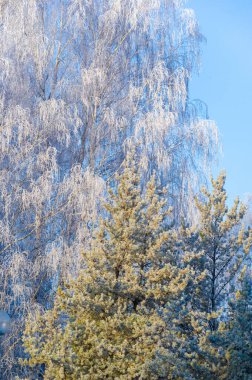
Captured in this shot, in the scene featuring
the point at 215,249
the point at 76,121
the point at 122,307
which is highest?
the point at 76,121

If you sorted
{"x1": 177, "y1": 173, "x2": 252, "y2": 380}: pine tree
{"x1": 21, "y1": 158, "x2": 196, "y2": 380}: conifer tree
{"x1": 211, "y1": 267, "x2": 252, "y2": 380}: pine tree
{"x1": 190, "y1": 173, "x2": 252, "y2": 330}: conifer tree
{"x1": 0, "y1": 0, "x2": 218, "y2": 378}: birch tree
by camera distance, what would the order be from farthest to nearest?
{"x1": 0, "y1": 0, "x2": 218, "y2": 378}: birch tree < {"x1": 190, "y1": 173, "x2": 252, "y2": 330}: conifer tree < {"x1": 177, "y1": 173, "x2": 252, "y2": 380}: pine tree < {"x1": 211, "y1": 267, "x2": 252, "y2": 380}: pine tree < {"x1": 21, "y1": 158, "x2": 196, "y2": 380}: conifer tree

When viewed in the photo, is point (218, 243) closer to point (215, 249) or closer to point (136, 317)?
point (215, 249)

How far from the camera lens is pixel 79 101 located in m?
15.7

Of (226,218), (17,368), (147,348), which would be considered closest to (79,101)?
(226,218)

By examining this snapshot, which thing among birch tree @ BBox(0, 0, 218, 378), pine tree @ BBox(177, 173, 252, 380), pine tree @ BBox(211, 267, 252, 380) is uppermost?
birch tree @ BBox(0, 0, 218, 378)

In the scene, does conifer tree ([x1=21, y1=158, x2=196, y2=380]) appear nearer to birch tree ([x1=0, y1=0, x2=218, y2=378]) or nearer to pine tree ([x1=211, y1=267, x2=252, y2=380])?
pine tree ([x1=211, y1=267, x2=252, y2=380])

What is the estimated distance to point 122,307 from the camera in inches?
399

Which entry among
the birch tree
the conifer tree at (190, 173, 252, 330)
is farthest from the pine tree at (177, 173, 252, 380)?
the birch tree

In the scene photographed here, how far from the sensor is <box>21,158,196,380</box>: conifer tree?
951cm

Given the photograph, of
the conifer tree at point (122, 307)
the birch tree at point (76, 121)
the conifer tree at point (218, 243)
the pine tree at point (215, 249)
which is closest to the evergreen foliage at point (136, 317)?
the conifer tree at point (122, 307)

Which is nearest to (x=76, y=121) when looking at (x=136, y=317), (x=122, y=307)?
(x=122, y=307)

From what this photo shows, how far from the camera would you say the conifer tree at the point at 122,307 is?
31.2 feet

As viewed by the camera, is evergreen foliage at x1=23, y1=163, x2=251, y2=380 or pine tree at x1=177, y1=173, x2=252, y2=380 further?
pine tree at x1=177, y1=173, x2=252, y2=380

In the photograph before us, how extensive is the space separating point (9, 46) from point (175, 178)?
4925 mm
